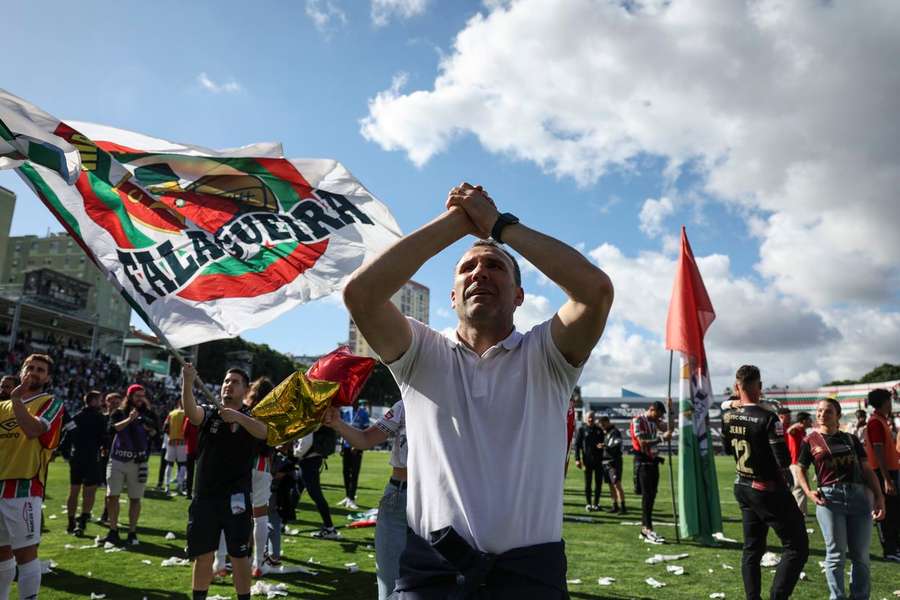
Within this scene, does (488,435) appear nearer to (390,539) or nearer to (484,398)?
(484,398)

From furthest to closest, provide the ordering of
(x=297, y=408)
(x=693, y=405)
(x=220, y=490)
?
(x=693, y=405) < (x=220, y=490) < (x=297, y=408)

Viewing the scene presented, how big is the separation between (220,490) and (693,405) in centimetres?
831

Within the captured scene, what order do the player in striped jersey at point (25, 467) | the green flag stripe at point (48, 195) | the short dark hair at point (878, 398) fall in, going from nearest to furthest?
the green flag stripe at point (48, 195)
the player in striped jersey at point (25, 467)
the short dark hair at point (878, 398)

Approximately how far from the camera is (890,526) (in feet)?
32.4

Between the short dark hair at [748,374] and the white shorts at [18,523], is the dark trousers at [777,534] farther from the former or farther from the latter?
the white shorts at [18,523]

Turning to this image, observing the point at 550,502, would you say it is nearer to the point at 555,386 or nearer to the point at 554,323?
the point at 555,386

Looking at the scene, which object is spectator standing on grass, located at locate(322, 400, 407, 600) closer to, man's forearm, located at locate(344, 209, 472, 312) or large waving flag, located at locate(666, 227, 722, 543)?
man's forearm, located at locate(344, 209, 472, 312)

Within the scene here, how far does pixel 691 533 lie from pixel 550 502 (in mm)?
9803

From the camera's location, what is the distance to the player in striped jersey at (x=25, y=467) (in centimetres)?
578

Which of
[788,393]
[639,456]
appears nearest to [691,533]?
[639,456]

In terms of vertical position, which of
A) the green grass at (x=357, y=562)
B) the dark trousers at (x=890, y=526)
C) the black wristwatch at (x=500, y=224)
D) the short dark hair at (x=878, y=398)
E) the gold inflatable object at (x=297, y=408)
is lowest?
the green grass at (x=357, y=562)

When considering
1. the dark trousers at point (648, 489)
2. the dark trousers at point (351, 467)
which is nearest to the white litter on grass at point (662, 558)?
the dark trousers at point (648, 489)

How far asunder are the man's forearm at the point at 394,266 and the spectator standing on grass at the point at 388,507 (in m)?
2.21

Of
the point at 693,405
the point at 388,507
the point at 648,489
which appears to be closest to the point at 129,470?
the point at 388,507
